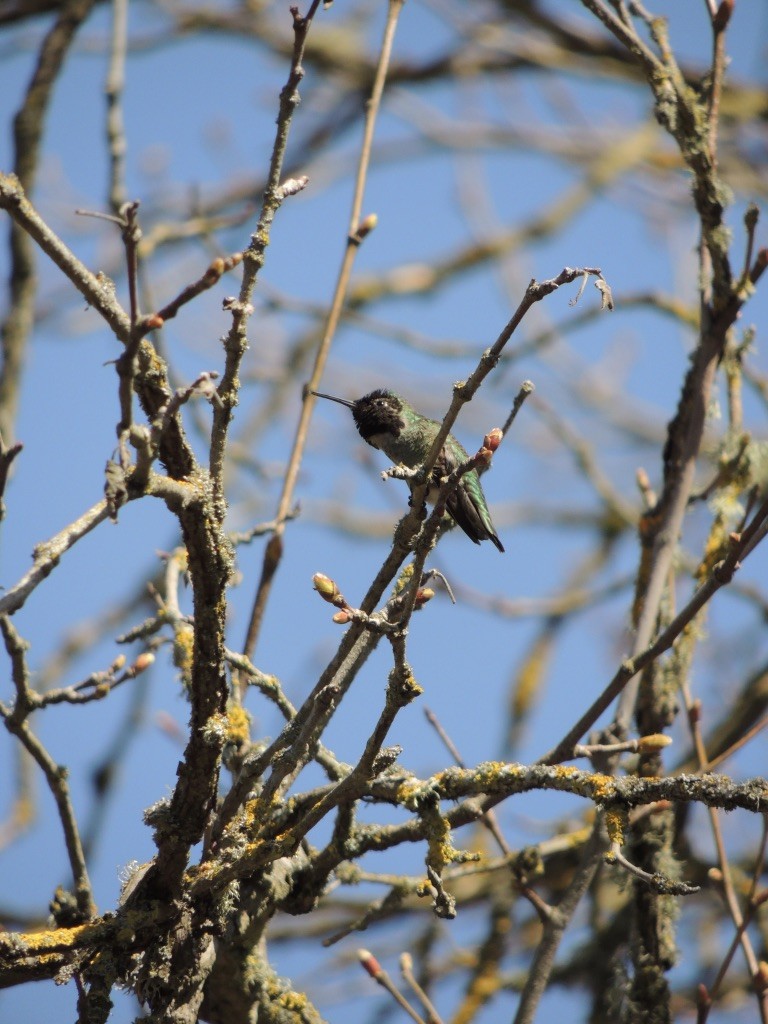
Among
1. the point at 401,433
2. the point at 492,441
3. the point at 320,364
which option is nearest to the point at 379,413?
the point at 401,433

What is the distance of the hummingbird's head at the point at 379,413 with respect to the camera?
467 centimetres

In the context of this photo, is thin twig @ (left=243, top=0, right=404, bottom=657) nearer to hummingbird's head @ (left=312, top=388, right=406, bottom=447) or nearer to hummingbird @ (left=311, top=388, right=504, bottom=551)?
hummingbird @ (left=311, top=388, right=504, bottom=551)

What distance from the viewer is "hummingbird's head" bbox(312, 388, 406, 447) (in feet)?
15.3

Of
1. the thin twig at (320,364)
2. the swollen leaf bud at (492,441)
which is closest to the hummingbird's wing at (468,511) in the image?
the thin twig at (320,364)

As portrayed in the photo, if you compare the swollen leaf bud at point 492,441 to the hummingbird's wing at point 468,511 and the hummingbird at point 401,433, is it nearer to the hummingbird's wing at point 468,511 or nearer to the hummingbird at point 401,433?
the hummingbird's wing at point 468,511

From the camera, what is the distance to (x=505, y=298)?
24.2 ft

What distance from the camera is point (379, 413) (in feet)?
15.3

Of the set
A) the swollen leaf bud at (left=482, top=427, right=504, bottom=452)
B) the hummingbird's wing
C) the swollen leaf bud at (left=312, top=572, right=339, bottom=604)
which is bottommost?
the swollen leaf bud at (left=312, top=572, right=339, bottom=604)

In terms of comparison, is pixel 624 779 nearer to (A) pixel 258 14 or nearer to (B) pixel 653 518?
(B) pixel 653 518

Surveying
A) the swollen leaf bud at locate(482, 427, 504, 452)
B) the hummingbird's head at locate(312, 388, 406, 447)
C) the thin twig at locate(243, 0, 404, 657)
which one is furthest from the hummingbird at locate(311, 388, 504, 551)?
the swollen leaf bud at locate(482, 427, 504, 452)

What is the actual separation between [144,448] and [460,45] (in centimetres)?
673

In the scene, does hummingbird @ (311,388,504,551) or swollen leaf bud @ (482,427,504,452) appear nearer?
swollen leaf bud @ (482,427,504,452)

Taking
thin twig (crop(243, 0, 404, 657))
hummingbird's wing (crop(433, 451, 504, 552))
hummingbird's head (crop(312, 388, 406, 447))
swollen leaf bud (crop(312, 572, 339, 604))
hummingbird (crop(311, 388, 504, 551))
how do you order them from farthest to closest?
hummingbird's head (crop(312, 388, 406, 447)) → hummingbird (crop(311, 388, 504, 551)) → hummingbird's wing (crop(433, 451, 504, 552)) → thin twig (crop(243, 0, 404, 657)) → swollen leaf bud (crop(312, 572, 339, 604))

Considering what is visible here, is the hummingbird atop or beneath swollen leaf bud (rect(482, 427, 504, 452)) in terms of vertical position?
atop
